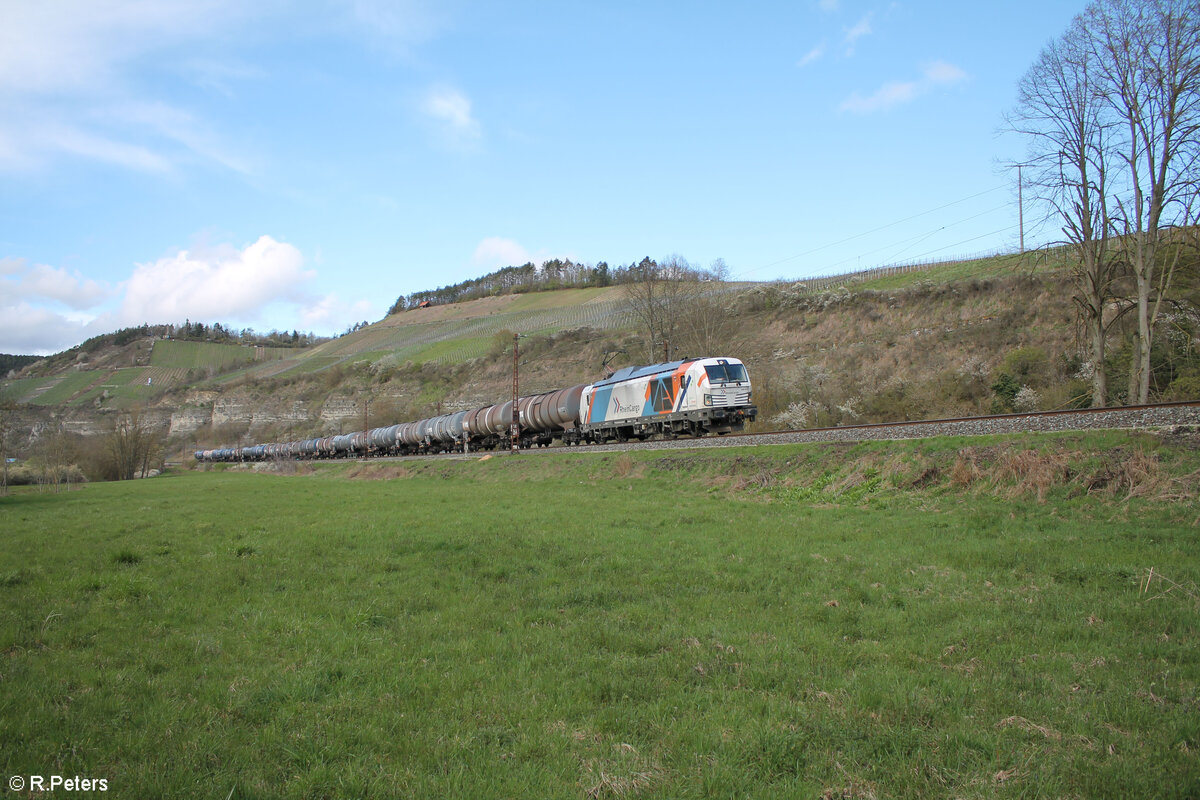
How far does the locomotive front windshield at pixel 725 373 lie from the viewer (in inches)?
1068

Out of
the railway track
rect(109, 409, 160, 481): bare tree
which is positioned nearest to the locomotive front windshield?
the railway track

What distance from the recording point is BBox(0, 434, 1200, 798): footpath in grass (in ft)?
14.7

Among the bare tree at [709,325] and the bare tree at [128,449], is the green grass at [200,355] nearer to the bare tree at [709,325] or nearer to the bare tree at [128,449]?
the bare tree at [128,449]

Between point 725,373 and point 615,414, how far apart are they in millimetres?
7652

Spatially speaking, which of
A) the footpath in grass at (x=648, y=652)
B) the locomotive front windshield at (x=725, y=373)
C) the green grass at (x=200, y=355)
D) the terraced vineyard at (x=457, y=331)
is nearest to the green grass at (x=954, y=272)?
the terraced vineyard at (x=457, y=331)

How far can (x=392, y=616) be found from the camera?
8227mm

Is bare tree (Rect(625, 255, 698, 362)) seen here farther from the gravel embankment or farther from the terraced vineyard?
the gravel embankment

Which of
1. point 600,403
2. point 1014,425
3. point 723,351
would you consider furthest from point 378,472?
point 1014,425

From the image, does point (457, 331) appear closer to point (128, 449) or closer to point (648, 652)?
point (128, 449)

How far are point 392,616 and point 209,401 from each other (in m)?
121

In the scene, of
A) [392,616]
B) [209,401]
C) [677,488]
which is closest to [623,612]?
[392,616]

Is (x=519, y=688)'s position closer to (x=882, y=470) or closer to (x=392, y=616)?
(x=392, y=616)

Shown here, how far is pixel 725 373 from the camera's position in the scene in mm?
27344

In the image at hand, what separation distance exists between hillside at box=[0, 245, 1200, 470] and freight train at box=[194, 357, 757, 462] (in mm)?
11876
